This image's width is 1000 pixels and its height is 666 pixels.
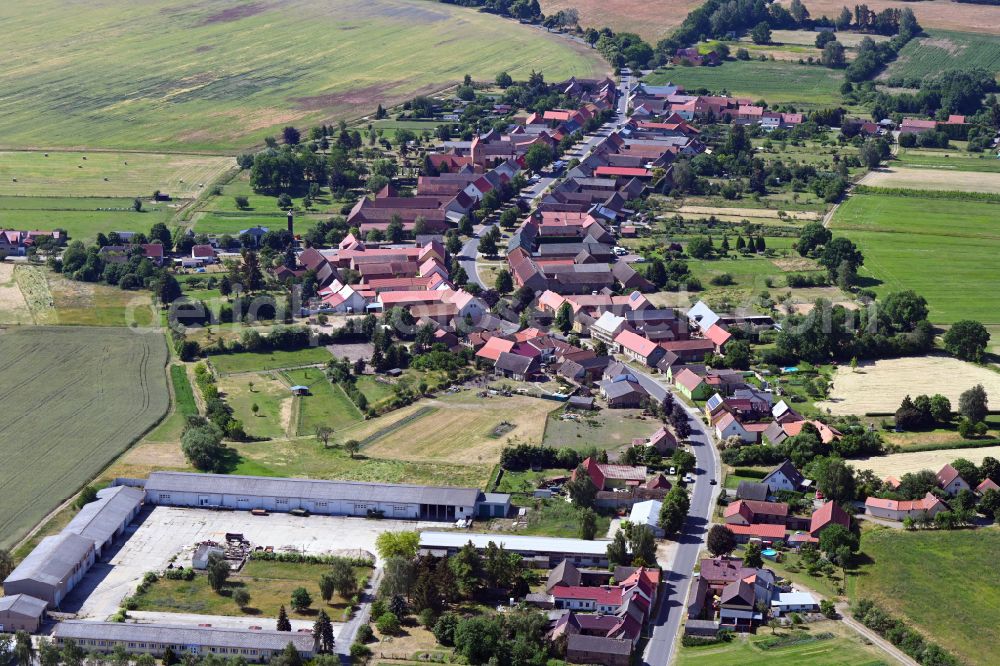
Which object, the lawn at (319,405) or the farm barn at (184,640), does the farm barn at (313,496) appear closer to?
the lawn at (319,405)

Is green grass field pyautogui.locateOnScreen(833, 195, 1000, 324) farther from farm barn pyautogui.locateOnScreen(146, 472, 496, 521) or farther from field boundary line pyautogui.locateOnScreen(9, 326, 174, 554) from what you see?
field boundary line pyautogui.locateOnScreen(9, 326, 174, 554)

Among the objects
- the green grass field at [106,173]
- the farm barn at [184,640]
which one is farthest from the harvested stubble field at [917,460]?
the green grass field at [106,173]

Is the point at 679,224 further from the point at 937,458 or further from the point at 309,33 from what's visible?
the point at 309,33

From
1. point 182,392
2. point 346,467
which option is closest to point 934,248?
point 346,467

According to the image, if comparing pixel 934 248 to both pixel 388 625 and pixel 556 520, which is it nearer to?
pixel 556 520

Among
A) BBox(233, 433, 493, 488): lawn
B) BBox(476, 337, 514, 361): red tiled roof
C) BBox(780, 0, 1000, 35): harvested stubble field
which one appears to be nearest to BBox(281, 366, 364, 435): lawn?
BBox(233, 433, 493, 488): lawn

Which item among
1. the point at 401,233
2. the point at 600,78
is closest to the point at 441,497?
the point at 401,233

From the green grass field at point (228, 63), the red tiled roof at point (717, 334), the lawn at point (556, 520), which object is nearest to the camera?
the lawn at point (556, 520)
